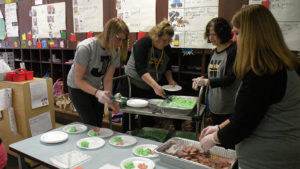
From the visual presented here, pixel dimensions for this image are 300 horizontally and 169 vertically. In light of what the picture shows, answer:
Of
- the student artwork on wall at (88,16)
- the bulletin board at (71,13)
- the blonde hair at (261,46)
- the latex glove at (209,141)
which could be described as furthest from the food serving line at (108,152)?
the student artwork on wall at (88,16)

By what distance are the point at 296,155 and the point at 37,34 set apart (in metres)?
4.65

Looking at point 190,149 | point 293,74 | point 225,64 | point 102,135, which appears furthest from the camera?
Result: point 225,64

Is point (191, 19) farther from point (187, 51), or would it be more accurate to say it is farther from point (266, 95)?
point (266, 95)

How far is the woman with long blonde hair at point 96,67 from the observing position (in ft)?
5.58

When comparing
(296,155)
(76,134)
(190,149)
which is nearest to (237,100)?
(296,155)

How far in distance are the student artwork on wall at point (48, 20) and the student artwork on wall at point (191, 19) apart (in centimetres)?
215

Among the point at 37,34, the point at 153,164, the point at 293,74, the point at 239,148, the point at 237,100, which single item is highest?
the point at 37,34

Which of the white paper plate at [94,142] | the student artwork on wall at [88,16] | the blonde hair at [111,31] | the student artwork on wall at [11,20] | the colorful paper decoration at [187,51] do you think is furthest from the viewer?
the student artwork on wall at [11,20]

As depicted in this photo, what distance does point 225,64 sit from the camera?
191 centimetres

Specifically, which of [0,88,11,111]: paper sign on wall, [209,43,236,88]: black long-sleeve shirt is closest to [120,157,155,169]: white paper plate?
[209,43,236,88]: black long-sleeve shirt

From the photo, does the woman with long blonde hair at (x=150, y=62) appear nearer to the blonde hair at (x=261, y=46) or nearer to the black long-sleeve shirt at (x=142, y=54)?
the black long-sleeve shirt at (x=142, y=54)

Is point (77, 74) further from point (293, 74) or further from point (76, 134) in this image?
point (293, 74)

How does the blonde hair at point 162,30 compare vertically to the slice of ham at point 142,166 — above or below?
above

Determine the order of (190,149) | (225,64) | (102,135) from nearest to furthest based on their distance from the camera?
(190,149)
(102,135)
(225,64)
